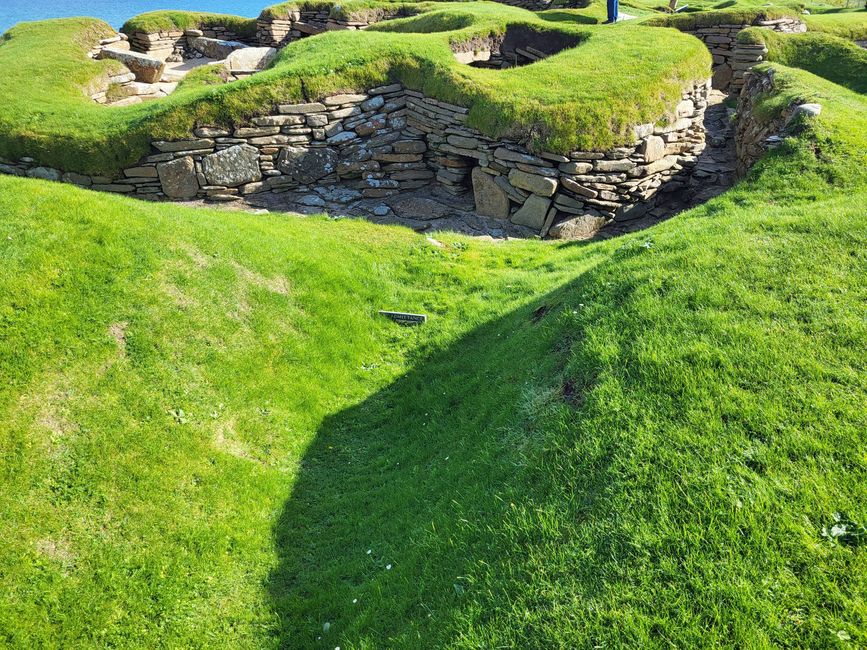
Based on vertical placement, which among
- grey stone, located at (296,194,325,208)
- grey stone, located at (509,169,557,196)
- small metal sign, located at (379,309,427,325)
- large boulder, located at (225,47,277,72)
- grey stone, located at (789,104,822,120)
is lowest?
small metal sign, located at (379,309,427,325)

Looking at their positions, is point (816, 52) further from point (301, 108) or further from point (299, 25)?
point (299, 25)

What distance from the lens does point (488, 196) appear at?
50.5 ft

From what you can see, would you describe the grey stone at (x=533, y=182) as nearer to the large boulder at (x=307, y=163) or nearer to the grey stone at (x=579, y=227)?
the grey stone at (x=579, y=227)

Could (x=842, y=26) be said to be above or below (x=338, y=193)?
above

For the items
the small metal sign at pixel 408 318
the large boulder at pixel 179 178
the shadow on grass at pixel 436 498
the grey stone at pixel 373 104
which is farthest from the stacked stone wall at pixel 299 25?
the shadow on grass at pixel 436 498

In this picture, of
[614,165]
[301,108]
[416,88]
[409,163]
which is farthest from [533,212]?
[301,108]

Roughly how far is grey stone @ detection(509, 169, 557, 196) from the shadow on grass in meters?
5.84

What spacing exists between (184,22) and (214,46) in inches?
106

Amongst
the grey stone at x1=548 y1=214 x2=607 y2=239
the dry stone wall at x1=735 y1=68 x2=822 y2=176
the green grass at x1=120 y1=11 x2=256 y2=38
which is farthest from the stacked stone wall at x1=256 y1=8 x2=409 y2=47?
the grey stone at x1=548 y1=214 x2=607 y2=239

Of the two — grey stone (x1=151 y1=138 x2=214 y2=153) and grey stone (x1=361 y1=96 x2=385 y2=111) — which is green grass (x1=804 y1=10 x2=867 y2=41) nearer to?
grey stone (x1=361 y1=96 x2=385 y2=111)

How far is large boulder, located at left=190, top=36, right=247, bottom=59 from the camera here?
28922 millimetres

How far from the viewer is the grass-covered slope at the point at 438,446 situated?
164 inches

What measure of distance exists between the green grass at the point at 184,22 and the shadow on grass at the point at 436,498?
29399 mm

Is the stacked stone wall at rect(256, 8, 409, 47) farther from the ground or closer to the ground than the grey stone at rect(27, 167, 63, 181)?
farther from the ground
